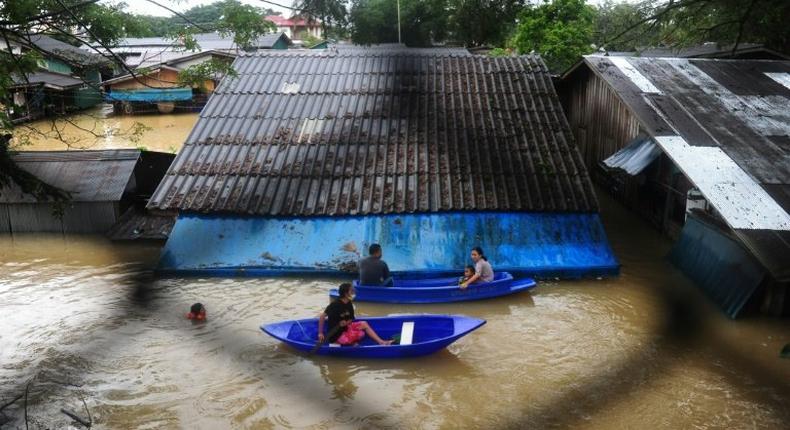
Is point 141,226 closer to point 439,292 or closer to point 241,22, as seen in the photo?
point 241,22

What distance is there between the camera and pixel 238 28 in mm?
8727

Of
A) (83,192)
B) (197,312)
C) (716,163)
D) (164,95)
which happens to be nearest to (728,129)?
(716,163)

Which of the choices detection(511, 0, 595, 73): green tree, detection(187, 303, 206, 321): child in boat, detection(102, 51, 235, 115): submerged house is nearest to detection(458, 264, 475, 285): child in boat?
detection(187, 303, 206, 321): child in boat

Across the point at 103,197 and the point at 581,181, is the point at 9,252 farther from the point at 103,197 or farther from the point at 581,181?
the point at 581,181

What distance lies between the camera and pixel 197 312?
945 cm

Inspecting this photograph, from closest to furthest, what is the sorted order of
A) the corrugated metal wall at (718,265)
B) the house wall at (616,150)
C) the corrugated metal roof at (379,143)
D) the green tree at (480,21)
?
the corrugated metal wall at (718,265) < the corrugated metal roof at (379,143) < the house wall at (616,150) < the green tree at (480,21)

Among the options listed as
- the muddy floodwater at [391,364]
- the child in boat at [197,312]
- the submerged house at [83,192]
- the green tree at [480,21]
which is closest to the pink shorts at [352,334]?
the muddy floodwater at [391,364]

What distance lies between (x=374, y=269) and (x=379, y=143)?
12.3 ft

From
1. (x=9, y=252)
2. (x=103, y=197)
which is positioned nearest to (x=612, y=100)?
(x=103, y=197)

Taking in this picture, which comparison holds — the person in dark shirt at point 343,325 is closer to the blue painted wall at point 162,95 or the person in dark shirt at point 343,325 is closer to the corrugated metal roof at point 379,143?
the corrugated metal roof at point 379,143

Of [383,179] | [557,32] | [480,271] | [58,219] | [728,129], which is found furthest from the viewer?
[557,32]

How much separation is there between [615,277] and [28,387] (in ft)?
32.1

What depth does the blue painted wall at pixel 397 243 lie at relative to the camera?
35.6ft

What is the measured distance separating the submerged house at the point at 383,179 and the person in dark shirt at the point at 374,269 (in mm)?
696
